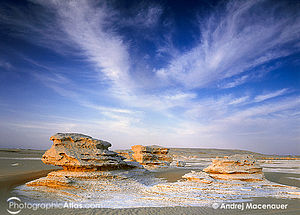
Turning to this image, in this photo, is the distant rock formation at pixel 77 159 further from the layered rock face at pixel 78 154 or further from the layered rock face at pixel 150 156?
the layered rock face at pixel 150 156

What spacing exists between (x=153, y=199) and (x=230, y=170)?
22.2 feet

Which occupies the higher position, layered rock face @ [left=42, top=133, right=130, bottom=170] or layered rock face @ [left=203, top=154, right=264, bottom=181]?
layered rock face @ [left=42, top=133, right=130, bottom=170]

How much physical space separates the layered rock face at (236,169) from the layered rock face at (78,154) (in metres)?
7.41

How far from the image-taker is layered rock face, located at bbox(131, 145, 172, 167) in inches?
1077

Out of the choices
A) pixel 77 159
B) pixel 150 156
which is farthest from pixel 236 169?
pixel 150 156

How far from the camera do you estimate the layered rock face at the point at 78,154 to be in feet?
42.1

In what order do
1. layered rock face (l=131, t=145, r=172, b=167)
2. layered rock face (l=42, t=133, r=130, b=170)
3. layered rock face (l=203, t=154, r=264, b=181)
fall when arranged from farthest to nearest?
layered rock face (l=131, t=145, r=172, b=167) → layered rock face (l=203, t=154, r=264, b=181) → layered rock face (l=42, t=133, r=130, b=170)

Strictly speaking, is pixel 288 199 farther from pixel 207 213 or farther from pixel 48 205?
pixel 48 205

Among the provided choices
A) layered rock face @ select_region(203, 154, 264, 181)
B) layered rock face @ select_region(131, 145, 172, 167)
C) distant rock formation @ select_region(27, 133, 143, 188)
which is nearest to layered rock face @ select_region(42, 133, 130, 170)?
distant rock formation @ select_region(27, 133, 143, 188)

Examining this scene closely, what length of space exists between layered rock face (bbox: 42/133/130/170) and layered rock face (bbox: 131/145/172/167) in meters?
13.0

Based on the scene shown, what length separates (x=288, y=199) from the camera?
9.51 metres

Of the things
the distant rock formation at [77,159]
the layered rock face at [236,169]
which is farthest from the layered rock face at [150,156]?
the layered rock face at [236,169]

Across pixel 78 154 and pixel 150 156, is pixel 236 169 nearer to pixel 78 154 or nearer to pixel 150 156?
pixel 78 154

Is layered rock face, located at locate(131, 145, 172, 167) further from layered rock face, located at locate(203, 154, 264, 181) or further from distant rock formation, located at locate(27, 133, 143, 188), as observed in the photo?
layered rock face, located at locate(203, 154, 264, 181)
